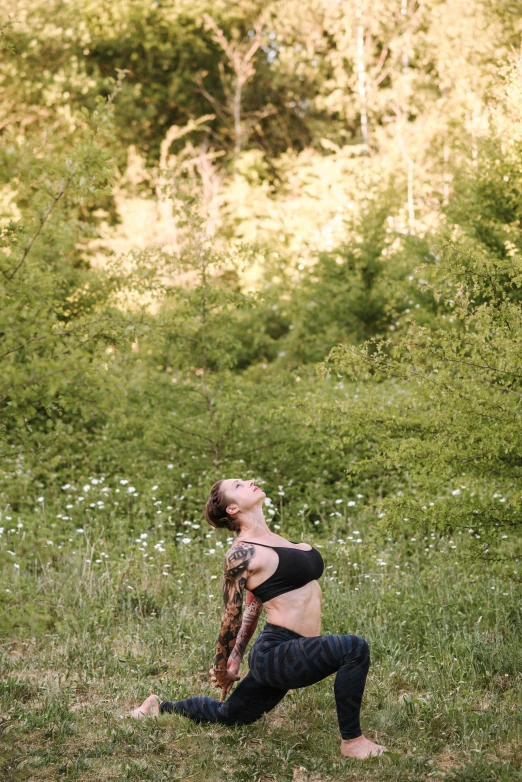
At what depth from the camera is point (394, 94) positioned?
22.5 metres

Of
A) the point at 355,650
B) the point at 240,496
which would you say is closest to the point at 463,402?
the point at 240,496

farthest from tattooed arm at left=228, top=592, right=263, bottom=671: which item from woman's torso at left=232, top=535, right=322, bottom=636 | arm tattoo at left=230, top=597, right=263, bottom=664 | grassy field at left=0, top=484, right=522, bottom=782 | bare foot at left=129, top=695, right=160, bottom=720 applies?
bare foot at left=129, top=695, right=160, bottom=720

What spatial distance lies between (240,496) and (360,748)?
1207mm

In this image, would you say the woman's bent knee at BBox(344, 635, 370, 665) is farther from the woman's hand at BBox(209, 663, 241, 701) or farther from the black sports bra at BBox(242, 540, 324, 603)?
the woman's hand at BBox(209, 663, 241, 701)

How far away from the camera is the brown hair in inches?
150

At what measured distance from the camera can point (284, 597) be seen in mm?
3715

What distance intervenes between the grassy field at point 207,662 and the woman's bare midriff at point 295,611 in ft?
1.80

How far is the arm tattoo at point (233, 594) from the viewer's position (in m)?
3.65

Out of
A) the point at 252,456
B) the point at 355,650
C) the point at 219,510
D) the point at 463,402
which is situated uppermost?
the point at 463,402

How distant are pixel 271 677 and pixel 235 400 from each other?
4409 millimetres

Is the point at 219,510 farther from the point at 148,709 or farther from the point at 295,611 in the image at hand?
the point at 148,709

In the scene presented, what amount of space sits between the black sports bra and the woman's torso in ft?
0.05

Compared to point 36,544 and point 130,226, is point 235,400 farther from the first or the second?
point 130,226

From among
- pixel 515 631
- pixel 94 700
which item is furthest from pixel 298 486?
pixel 94 700
